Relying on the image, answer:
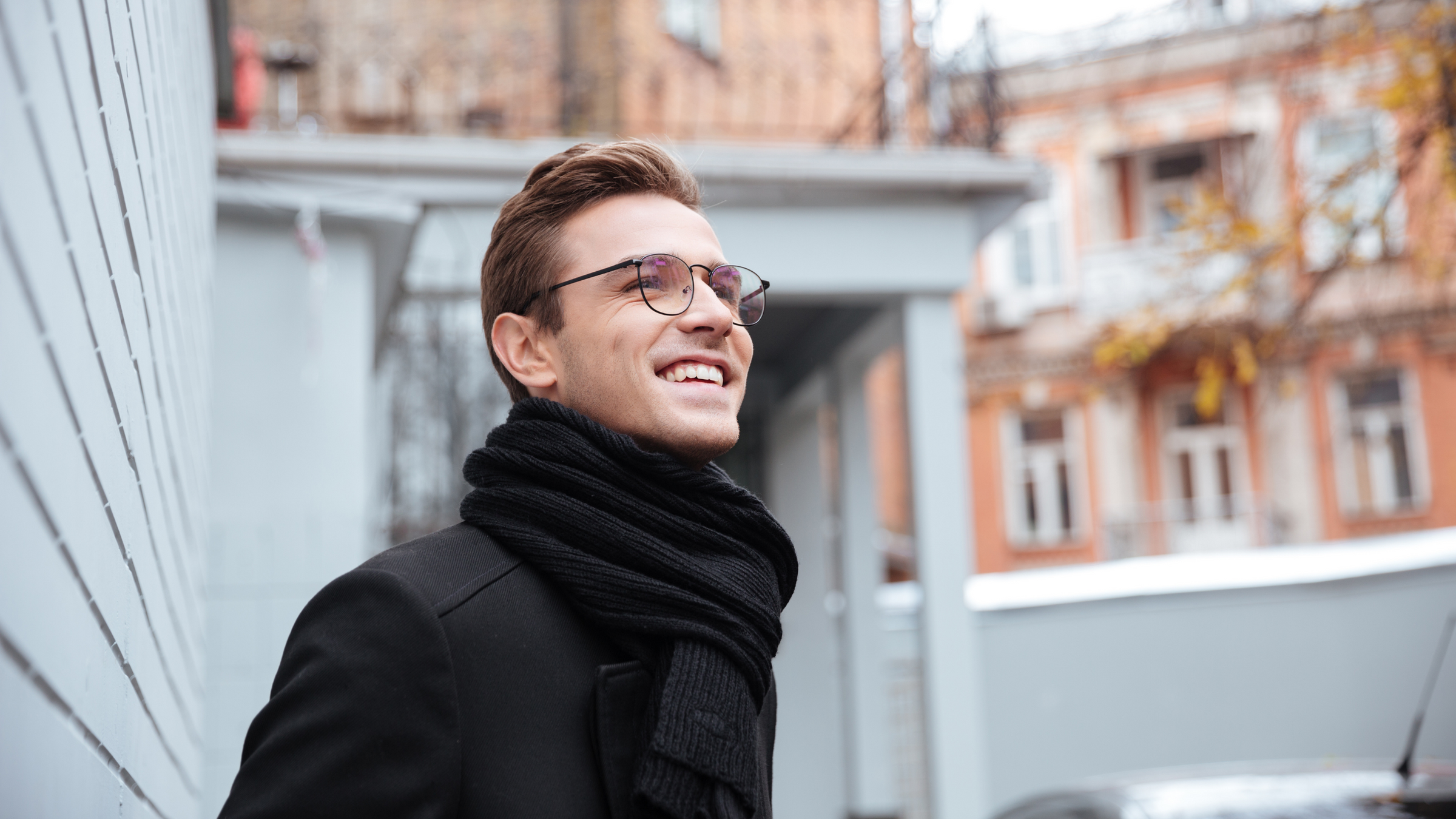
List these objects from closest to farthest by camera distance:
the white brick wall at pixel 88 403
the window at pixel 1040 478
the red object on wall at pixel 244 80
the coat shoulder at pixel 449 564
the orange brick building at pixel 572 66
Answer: the white brick wall at pixel 88 403
the coat shoulder at pixel 449 564
the red object on wall at pixel 244 80
the orange brick building at pixel 572 66
the window at pixel 1040 478

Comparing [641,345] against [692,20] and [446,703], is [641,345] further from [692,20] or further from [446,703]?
[692,20]

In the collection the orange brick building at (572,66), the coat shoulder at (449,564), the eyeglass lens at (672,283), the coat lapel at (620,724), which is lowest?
the coat lapel at (620,724)

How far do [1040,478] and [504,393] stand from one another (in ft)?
51.0

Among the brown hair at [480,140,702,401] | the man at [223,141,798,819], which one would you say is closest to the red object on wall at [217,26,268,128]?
the brown hair at [480,140,702,401]

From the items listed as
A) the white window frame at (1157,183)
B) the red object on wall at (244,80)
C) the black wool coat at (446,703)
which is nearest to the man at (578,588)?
the black wool coat at (446,703)

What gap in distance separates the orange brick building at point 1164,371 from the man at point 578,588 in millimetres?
18088

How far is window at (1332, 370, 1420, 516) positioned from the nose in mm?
21347

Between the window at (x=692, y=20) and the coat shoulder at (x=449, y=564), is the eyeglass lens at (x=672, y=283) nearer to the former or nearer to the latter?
the coat shoulder at (x=449, y=564)

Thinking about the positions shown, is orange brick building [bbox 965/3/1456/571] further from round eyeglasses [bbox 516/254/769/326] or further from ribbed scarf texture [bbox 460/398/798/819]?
ribbed scarf texture [bbox 460/398/798/819]

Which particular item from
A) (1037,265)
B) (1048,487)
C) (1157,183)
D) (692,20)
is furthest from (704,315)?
(1157,183)

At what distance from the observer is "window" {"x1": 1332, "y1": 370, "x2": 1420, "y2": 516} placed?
67.2 feet

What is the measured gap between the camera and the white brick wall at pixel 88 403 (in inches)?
38.1

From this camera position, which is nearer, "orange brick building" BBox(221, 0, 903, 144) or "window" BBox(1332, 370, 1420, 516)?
"orange brick building" BBox(221, 0, 903, 144)

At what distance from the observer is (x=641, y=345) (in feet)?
5.55
